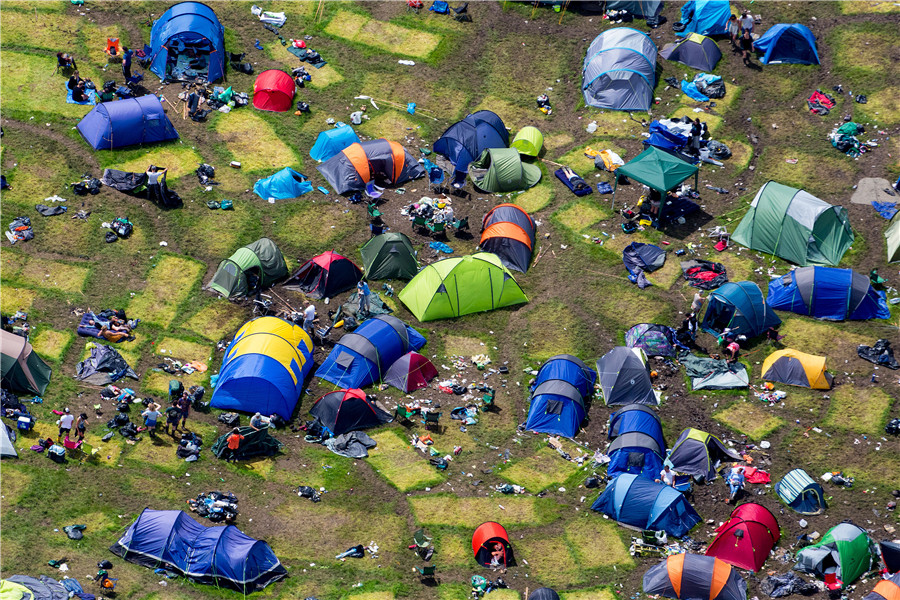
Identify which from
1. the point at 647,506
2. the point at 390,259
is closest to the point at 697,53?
the point at 390,259

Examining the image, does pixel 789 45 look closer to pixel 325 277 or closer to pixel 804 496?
pixel 325 277

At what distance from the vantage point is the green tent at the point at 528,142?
55094 millimetres

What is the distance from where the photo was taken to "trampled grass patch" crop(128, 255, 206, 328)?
46.2m

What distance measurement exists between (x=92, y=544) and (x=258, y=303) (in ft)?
42.5

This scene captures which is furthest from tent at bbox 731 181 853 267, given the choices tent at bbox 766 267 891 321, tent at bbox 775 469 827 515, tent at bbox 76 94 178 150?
tent at bbox 76 94 178 150

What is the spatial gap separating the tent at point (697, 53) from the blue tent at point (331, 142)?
18108mm

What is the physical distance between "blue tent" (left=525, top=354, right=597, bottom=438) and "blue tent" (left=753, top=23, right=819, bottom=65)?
84.2ft

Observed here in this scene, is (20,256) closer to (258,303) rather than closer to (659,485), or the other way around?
(258,303)

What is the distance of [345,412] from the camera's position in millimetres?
42031

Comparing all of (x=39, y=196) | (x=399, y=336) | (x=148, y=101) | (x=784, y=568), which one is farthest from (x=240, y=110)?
(x=784, y=568)

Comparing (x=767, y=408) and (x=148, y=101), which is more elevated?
(x=148, y=101)

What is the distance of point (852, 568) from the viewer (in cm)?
3712

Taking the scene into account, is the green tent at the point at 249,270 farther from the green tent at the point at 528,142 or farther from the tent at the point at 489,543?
the tent at the point at 489,543

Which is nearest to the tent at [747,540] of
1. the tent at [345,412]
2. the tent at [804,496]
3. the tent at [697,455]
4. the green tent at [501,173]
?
the tent at [804,496]
